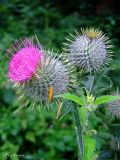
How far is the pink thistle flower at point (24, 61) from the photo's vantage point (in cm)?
290

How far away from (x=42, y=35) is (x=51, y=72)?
4.65 m

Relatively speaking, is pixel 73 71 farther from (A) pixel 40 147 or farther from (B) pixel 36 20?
(B) pixel 36 20

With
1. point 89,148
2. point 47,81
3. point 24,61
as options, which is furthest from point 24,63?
point 89,148

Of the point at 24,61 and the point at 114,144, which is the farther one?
the point at 114,144

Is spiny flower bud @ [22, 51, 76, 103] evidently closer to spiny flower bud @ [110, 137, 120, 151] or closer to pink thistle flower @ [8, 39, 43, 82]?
pink thistle flower @ [8, 39, 43, 82]

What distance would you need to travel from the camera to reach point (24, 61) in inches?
115

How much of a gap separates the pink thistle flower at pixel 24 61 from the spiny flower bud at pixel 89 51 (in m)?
0.39

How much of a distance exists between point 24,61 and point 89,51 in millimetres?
658

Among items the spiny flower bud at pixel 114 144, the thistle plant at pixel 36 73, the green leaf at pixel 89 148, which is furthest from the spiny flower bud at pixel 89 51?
the green leaf at pixel 89 148

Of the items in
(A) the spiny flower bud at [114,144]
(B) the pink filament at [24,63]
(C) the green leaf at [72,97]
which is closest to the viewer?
(C) the green leaf at [72,97]

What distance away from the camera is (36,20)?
8656mm

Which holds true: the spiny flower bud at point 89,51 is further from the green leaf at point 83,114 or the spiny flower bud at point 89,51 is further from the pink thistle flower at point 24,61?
the green leaf at point 83,114

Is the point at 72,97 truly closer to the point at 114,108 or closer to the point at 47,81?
the point at 47,81

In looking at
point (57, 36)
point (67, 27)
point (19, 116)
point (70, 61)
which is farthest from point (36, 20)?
point (70, 61)
